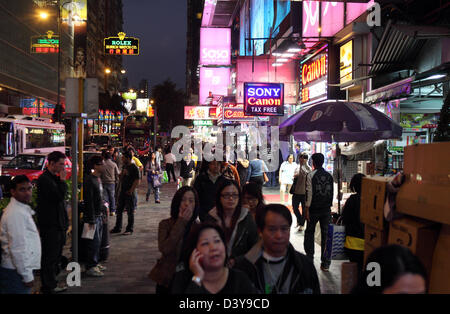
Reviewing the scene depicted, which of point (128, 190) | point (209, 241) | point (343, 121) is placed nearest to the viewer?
point (209, 241)

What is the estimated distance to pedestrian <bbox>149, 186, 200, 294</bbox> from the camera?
423cm

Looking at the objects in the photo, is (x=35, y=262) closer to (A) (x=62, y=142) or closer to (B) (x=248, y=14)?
(A) (x=62, y=142)

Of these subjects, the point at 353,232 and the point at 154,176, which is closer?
the point at 353,232

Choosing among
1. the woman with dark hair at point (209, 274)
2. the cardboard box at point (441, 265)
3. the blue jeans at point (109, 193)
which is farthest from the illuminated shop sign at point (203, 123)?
the woman with dark hair at point (209, 274)

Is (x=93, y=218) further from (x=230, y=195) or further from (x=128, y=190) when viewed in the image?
(x=128, y=190)

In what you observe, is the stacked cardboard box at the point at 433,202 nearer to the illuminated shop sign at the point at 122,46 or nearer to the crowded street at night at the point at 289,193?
the crowded street at night at the point at 289,193

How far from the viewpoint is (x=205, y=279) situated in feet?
9.32

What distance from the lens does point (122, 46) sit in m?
24.1

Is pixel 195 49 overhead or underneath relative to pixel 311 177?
overhead

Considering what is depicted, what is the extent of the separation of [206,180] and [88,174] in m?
2.15

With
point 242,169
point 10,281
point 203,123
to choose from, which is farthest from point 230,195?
point 203,123

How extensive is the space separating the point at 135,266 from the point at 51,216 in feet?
7.64

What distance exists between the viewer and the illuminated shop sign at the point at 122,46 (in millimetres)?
24031

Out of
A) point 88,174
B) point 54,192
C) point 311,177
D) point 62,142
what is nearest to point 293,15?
point 311,177
